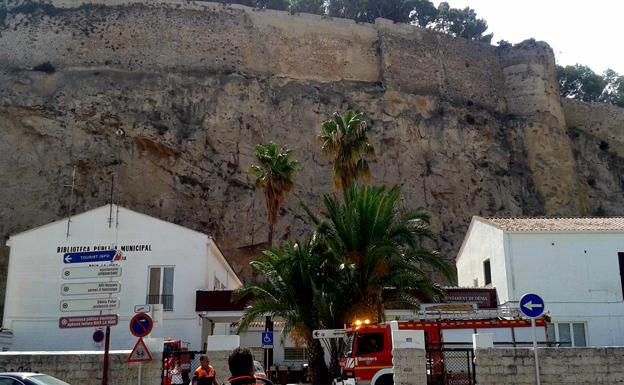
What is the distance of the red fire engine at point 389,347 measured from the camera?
15945 mm

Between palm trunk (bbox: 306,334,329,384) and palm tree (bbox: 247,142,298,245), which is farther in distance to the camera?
palm tree (bbox: 247,142,298,245)

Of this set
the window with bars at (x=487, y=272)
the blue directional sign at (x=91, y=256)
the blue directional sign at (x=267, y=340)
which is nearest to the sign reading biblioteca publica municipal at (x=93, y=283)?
the blue directional sign at (x=91, y=256)

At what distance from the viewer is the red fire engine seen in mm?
15945

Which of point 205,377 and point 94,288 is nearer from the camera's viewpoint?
point 205,377

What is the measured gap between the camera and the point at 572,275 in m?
26.0

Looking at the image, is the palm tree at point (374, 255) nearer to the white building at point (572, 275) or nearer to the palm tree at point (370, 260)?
the palm tree at point (370, 260)

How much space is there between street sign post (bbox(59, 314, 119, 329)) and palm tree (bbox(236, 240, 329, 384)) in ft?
30.5

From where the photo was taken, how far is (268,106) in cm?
4834

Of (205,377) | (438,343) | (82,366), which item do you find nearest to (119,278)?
(82,366)

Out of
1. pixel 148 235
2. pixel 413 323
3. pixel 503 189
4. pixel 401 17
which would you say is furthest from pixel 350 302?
pixel 401 17

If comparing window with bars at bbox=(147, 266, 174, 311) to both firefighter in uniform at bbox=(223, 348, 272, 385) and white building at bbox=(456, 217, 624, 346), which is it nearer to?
white building at bbox=(456, 217, 624, 346)

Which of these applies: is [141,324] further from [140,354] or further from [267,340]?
[267,340]

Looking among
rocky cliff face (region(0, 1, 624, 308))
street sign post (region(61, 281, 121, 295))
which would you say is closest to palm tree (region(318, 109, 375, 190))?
rocky cliff face (region(0, 1, 624, 308))

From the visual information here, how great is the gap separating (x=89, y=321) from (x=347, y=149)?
18131 mm
